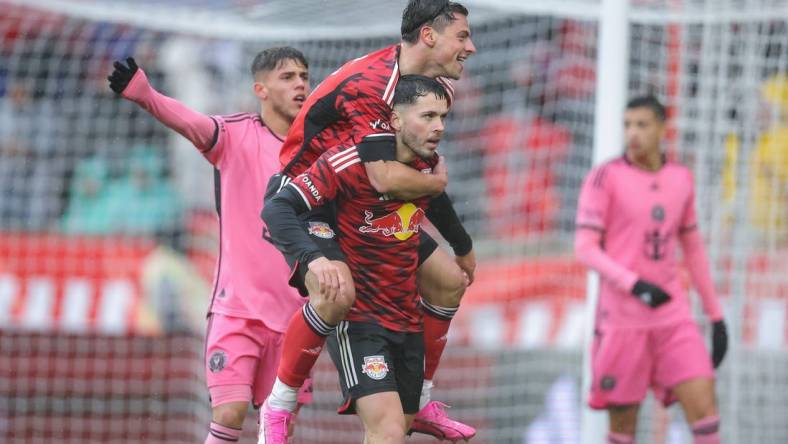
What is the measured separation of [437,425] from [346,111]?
149 cm

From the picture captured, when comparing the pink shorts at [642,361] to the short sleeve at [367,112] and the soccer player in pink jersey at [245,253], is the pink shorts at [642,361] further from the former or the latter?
the short sleeve at [367,112]

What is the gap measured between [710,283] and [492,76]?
3554 millimetres

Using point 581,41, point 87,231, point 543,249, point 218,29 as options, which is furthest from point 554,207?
point 87,231

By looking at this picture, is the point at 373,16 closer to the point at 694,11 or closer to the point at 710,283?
the point at 694,11

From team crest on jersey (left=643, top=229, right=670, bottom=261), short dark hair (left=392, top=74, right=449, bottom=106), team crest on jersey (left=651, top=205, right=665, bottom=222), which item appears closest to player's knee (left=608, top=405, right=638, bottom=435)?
team crest on jersey (left=643, top=229, right=670, bottom=261)

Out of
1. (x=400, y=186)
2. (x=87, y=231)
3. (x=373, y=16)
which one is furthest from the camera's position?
(x=87, y=231)

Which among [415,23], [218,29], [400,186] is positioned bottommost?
[400,186]

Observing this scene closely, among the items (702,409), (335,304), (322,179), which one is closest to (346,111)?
(322,179)

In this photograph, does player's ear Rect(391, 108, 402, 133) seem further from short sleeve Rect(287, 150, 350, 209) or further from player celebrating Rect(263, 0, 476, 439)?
short sleeve Rect(287, 150, 350, 209)

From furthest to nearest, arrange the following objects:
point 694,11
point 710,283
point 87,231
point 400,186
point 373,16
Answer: point 87,231 < point 373,16 < point 694,11 < point 710,283 < point 400,186

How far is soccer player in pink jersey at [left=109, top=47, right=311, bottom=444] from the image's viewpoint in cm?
656

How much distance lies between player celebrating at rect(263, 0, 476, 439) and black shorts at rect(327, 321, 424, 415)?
102 mm

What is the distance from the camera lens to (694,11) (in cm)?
1015

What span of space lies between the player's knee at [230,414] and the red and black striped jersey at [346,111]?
134 cm
